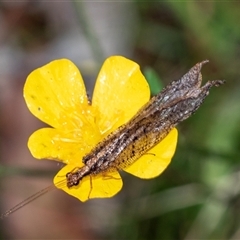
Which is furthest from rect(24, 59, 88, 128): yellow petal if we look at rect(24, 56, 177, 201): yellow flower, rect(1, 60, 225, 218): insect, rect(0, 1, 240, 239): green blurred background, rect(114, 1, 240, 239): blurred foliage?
rect(114, 1, 240, 239): blurred foliage

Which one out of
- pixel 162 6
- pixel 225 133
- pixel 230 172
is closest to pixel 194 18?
pixel 162 6

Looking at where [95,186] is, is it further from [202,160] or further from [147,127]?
[202,160]

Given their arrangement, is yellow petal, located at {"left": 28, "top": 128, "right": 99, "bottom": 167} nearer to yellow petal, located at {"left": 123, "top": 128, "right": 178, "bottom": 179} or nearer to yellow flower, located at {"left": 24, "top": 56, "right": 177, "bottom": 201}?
yellow flower, located at {"left": 24, "top": 56, "right": 177, "bottom": 201}

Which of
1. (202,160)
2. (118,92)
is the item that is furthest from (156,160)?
(202,160)

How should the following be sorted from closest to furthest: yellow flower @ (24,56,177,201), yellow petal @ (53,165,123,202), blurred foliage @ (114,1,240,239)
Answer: yellow petal @ (53,165,123,202)
yellow flower @ (24,56,177,201)
blurred foliage @ (114,1,240,239)

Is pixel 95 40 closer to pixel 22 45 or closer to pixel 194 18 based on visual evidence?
pixel 194 18

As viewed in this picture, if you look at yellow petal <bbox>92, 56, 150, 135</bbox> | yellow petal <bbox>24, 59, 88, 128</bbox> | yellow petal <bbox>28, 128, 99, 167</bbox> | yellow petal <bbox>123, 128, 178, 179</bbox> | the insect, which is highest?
yellow petal <bbox>24, 59, 88, 128</bbox>
